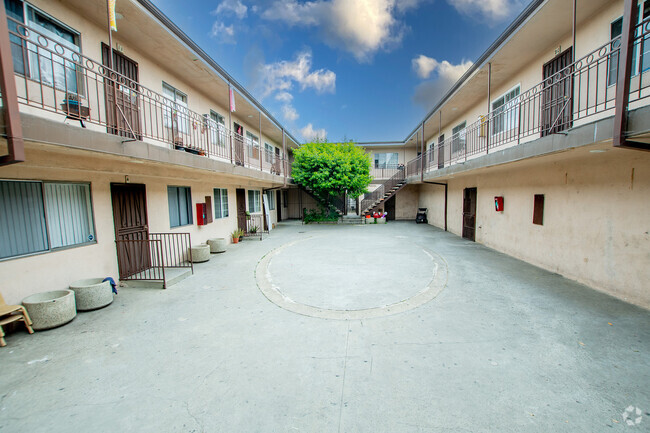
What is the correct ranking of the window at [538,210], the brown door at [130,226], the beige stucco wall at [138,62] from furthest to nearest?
1. the window at [538,210]
2. the brown door at [130,226]
3. the beige stucco wall at [138,62]

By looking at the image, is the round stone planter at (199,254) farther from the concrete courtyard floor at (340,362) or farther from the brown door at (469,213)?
the brown door at (469,213)

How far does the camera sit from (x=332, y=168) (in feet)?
51.3

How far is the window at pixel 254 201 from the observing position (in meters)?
15.2

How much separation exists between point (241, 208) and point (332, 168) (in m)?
5.79

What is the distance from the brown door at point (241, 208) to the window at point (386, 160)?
13962mm

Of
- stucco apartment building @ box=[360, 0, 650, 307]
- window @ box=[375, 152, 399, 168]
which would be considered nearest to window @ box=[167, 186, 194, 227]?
stucco apartment building @ box=[360, 0, 650, 307]

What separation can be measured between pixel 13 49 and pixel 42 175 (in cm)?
212

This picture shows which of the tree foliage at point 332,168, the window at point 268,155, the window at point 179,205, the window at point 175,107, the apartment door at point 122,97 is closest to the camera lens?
the apartment door at point 122,97

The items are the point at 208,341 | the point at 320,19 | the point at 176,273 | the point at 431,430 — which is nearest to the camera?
the point at 431,430

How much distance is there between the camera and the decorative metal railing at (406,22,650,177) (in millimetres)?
4320

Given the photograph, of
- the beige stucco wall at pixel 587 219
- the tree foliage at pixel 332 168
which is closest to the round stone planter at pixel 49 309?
the beige stucco wall at pixel 587 219

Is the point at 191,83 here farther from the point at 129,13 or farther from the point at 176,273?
the point at 176,273

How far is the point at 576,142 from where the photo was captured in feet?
14.3

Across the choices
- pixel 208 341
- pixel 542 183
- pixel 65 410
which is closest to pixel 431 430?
pixel 208 341
